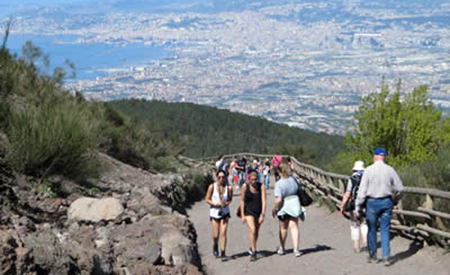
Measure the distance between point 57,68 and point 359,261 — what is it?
42.8 feet

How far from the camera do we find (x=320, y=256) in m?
9.52

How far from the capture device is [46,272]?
481cm

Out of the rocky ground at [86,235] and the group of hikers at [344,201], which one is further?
the group of hikers at [344,201]

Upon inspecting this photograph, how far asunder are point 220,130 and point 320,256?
8163cm

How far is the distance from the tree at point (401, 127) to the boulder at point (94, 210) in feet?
66.4

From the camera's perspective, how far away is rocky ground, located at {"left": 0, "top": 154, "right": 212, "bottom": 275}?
4883mm

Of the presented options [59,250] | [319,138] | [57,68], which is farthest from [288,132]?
[59,250]

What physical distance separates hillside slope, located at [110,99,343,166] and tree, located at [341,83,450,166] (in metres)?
38.9

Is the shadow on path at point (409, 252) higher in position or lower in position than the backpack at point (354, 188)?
lower

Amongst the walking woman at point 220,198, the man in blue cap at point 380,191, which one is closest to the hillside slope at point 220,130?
the walking woman at point 220,198

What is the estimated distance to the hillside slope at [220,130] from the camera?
76.6 meters

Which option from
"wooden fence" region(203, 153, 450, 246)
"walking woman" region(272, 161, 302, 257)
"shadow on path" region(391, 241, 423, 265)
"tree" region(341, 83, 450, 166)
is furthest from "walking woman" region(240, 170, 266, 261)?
"tree" region(341, 83, 450, 166)

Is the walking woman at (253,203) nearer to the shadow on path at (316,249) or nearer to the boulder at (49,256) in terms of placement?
the shadow on path at (316,249)

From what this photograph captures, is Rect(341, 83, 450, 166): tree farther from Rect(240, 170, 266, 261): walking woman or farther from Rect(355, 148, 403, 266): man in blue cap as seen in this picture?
Rect(355, 148, 403, 266): man in blue cap
